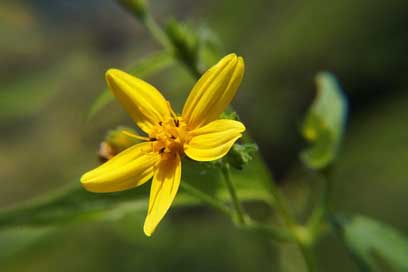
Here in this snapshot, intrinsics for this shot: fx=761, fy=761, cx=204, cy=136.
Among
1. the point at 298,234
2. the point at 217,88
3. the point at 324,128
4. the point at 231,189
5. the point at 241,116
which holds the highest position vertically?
the point at 217,88

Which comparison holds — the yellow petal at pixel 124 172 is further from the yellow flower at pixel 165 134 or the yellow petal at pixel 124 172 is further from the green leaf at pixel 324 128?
the green leaf at pixel 324 128

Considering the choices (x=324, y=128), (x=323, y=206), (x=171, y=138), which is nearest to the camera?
(x=171, y=138)

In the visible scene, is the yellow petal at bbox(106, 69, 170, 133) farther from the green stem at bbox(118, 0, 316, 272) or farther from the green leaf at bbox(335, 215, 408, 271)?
the green leaf at bbox(335, 215, 408, 271)

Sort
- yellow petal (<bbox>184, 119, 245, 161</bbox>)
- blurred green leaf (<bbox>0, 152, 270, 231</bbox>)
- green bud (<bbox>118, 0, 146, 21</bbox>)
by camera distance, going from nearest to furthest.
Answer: yellow petal (<bbox>184, 119, 245, 161</bbox>)
blurred green leaf (<bbox>0, 152, 270, 231</bbox>)
green bud (<bbox>118, 0, 146, 21</bbox>)

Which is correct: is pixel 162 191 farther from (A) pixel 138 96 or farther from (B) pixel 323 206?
(B) pixel 323 206

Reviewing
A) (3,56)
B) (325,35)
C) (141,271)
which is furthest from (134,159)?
(3,56)

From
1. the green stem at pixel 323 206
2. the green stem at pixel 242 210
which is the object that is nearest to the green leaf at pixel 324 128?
the green stem at pixel 323 206

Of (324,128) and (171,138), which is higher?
(171,138)

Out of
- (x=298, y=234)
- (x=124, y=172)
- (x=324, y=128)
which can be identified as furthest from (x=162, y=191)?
(x=324, y=128)

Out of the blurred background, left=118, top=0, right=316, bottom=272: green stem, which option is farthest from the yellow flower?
the blurred background
